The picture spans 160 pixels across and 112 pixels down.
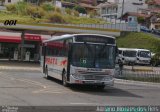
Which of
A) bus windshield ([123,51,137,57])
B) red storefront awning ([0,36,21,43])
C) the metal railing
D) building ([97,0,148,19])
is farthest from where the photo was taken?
building ([97,0,148,19])

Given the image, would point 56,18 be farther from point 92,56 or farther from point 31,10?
point 92,56

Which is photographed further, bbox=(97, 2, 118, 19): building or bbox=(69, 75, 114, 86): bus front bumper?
bbox=(97, 2, 118, 19): building

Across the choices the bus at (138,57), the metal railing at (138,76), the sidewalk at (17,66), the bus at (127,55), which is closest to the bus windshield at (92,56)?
the metal railing at (138,76)

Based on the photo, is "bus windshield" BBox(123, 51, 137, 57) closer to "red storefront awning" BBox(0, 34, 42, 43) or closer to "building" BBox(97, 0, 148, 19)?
"red storefront awning" BBox(0, 34, 42, 43)

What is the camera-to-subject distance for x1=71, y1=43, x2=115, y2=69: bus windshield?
71.7 ft

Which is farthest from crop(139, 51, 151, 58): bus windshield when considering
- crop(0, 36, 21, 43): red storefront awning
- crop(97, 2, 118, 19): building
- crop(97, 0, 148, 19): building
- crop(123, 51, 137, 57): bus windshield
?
crop(97, 2, 118, 19): building

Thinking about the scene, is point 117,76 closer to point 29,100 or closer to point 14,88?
point 14,88

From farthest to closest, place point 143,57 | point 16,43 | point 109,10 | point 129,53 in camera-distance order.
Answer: point 109,10
point 129,53
point 16,43
point 143,57

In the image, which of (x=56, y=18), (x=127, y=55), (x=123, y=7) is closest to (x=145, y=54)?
(x=127, y=55)

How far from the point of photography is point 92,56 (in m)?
22.0

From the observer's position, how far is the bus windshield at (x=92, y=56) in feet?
71.7

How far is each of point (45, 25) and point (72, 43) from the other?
27.1m

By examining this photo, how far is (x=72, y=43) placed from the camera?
22.1 meters

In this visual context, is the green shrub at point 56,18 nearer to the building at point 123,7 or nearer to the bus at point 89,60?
the building at point 123,7
